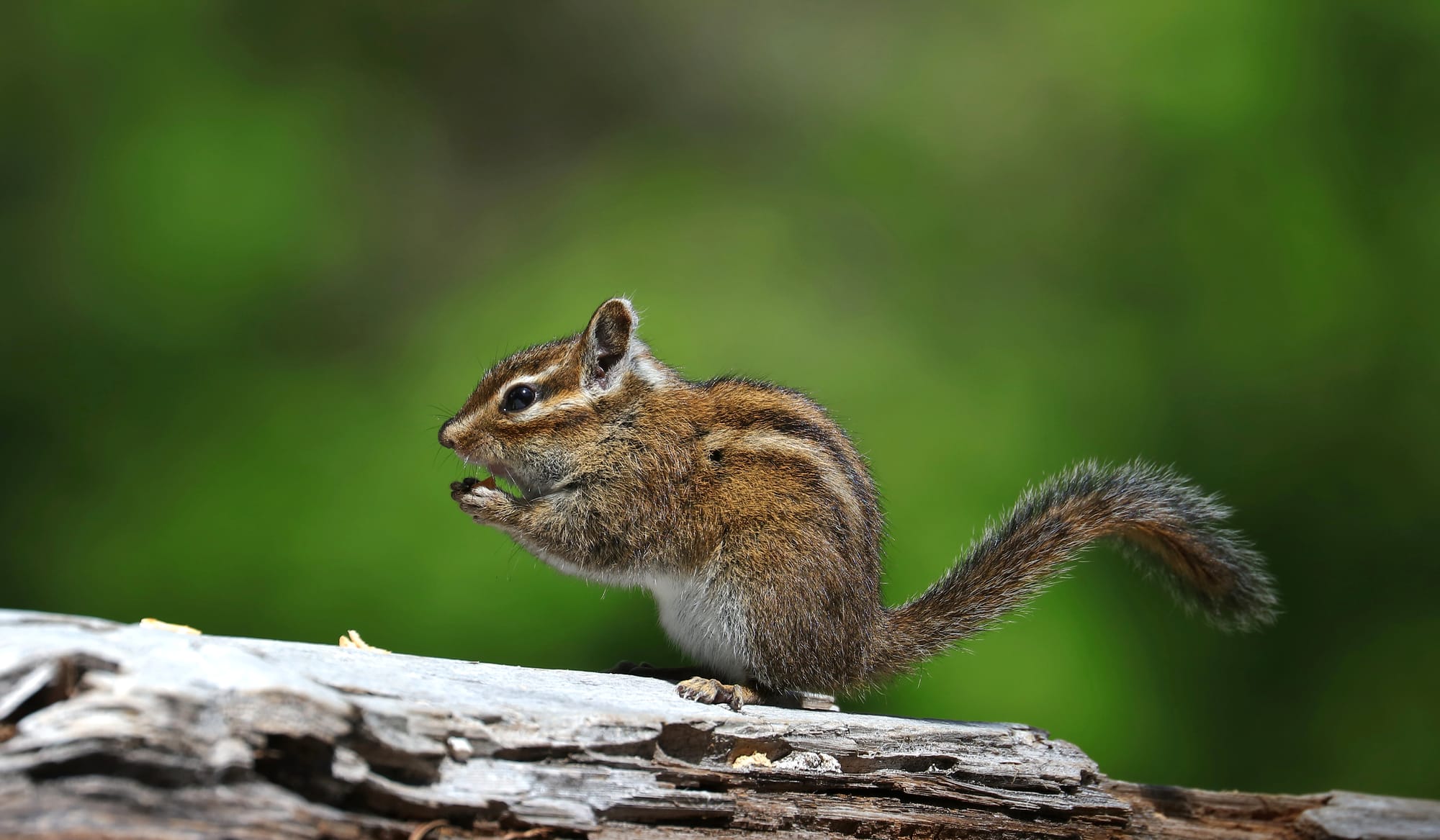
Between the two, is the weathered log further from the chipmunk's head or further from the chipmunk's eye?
the chipmunk's eye

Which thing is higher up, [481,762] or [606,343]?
[606,343]

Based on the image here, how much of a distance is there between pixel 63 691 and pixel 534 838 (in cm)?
65

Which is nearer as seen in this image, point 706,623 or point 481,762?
point 481,762

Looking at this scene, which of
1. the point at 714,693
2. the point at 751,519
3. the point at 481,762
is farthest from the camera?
the point at 751,519

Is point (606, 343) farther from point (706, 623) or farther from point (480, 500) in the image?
point (706, 623)

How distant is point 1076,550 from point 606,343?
1.19 meters

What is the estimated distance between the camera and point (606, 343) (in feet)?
8.68

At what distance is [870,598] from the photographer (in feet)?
7.93

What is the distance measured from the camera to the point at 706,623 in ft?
7.70

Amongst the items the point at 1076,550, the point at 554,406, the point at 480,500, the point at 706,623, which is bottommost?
the point at 706,623

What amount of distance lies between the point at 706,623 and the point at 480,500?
1.94 feet

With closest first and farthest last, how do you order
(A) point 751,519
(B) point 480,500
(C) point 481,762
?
(C) point 481,762, (A) point 751,519, (B) point 480,500

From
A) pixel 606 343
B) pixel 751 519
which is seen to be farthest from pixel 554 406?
pixel 751 519

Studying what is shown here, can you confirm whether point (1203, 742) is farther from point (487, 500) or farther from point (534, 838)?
point (534, 838)
